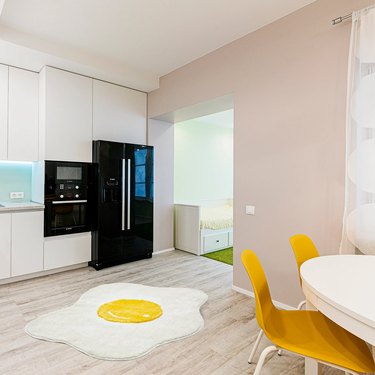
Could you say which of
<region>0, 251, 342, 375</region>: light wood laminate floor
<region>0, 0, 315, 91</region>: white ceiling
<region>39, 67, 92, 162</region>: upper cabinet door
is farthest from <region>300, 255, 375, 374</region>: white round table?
<region>39, 67, 92, 162</region>: upper cabinet door

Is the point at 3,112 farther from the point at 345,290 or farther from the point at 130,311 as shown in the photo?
the point at 345,290

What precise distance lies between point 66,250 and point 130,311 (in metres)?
1.62

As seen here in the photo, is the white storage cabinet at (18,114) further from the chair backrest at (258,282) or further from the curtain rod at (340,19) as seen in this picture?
the curtain rod at (340,19)

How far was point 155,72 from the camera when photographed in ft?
13.4

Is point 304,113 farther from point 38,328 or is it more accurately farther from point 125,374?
point 38,328

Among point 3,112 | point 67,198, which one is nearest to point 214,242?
point 67,198

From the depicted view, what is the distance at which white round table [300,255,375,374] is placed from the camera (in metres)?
0.95

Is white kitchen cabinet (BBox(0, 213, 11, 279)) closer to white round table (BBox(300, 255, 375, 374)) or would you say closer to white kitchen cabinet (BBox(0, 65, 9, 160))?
white kitchen cabinet (BBox(0, 65, 9, 160))

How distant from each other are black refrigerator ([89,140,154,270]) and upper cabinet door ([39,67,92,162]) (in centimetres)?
25

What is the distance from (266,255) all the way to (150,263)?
6.49 feet

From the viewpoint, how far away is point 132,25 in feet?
9.37

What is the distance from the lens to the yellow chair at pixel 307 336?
1159mm

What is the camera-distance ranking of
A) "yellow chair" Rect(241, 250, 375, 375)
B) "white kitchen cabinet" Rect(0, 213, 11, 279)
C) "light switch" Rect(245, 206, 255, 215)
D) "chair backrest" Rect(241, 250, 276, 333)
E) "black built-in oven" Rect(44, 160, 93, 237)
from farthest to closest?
"black built-in oven" Rect(44, 160, 93, 237)
"white kitchen cabinet" Rect(0, 213, 11, 279)
"light switch" Rect(245, 206, 255, 215)
"chair backrest" Rect(241, 250, 276, 333)
"yellow chair" Rect(241, 250, 375, 375)

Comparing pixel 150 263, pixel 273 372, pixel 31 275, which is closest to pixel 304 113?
pixel 273 372
